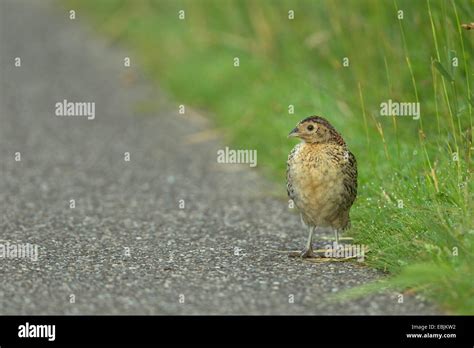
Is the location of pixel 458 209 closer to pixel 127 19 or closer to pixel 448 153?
pixel 448 153

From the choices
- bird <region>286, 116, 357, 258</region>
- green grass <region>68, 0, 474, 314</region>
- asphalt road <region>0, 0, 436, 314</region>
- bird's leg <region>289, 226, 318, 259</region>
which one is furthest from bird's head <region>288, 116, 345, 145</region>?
asphalt road <region>0, 0, 436, 314</region>

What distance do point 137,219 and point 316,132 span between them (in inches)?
76.7

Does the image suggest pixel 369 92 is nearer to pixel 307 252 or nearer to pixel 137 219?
pixel 137 219

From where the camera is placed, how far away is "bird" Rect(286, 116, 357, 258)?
6.38 metres

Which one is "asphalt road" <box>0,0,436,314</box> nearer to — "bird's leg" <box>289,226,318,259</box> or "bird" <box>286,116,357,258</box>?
"bird's leg" <box>289,226,318,259</box>

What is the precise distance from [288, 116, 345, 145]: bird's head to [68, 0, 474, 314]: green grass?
1.26ft

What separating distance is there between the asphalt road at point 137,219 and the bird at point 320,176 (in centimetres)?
34

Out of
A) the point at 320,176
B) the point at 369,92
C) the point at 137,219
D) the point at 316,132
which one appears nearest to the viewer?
the point at 320,176

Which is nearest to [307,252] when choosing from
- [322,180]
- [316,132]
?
[322,180]

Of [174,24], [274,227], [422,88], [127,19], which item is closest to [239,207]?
[274,227]

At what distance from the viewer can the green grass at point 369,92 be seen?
19.4 feet

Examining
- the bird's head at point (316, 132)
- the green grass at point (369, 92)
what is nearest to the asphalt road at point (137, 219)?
the green grass at point (369, 92)

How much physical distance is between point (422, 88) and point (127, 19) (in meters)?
9.38

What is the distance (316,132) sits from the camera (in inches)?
255
